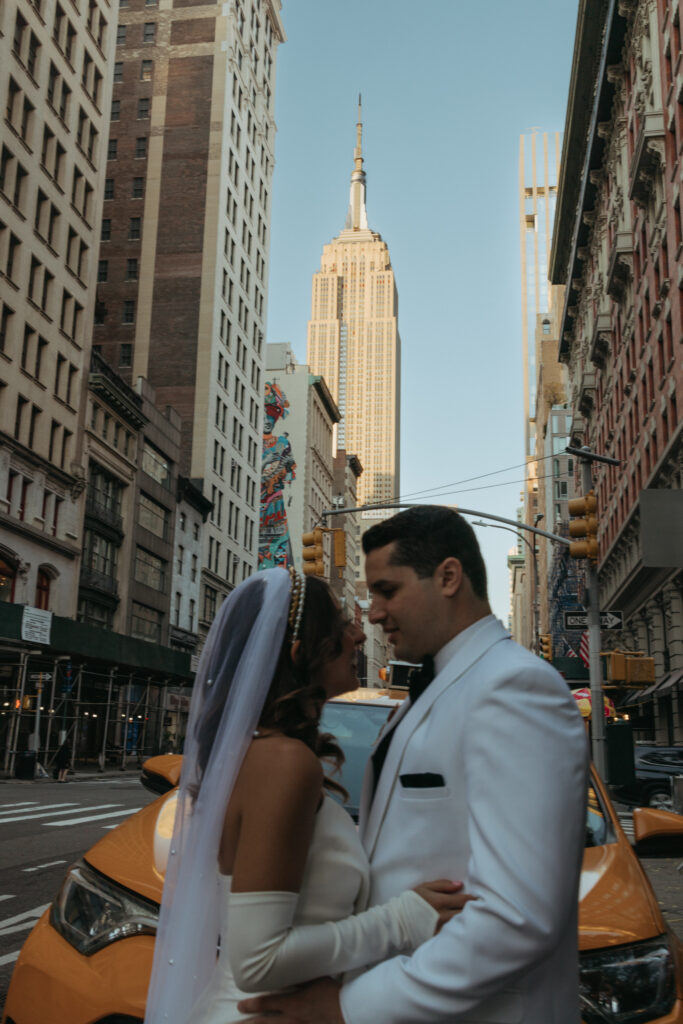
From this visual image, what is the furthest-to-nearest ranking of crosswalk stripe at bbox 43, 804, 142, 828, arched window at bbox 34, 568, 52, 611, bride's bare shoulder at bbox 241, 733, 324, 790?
arched window at bbox 34, 568, 52, 611 < crosswalk stripe at bbox 43, 804, 142, 828 < bride's bare shoulder at bbox 241, 733, 324, 790

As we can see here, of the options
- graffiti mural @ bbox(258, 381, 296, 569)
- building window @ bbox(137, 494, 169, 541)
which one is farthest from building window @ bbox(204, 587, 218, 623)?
graffiti mural @ bbox(258, 381, 296, 569)

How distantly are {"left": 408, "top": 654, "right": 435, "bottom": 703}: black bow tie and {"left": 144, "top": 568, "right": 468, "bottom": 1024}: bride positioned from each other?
0.76 feet

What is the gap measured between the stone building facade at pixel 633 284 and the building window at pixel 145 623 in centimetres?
2401

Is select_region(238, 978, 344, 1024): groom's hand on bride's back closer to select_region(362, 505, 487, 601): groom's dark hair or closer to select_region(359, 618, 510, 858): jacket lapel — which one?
select_region(359, 618, 510, 858): jacket lapel

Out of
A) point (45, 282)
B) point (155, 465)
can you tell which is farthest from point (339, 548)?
point (155, 465)

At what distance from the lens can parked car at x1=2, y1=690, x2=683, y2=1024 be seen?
3377 mm

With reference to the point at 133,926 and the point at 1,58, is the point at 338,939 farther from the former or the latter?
the point at 1,58

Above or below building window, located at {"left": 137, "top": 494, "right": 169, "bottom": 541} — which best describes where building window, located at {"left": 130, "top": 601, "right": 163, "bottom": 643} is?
below

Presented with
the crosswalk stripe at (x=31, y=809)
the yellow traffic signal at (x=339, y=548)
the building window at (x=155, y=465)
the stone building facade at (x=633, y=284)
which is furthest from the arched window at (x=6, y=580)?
the stone building facade at (x=633, y=284)

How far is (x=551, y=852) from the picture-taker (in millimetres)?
1833

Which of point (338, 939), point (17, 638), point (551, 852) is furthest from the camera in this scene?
point (17, 638)

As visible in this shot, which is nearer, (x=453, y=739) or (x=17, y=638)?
(x=453, y=739)

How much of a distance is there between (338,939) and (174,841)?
0.70m

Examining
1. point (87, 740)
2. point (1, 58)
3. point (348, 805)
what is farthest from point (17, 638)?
point (348, 805)
